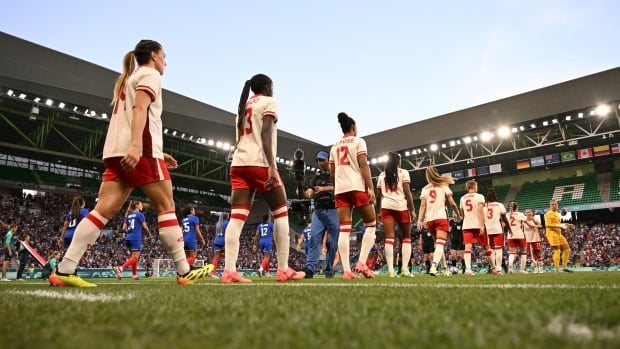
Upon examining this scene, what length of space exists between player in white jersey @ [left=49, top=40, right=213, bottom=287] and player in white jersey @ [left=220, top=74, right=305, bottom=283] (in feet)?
2.60

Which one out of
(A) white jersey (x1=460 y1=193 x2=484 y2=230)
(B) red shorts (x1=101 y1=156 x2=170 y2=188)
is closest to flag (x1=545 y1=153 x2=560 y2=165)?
(A) white jersey (x1=460 y1=193 x2=484 y2=230)

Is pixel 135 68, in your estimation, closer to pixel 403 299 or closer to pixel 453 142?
pixel 403 299

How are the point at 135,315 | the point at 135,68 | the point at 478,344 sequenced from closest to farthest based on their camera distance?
the point at 478,344 < the point at 135,315 < the point at 135,68

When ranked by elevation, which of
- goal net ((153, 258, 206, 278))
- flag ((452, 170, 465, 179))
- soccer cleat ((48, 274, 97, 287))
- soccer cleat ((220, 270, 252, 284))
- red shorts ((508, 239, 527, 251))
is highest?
flag ((452, 170, 465, 179))

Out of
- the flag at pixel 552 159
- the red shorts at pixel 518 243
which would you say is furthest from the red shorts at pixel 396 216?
the flag at pixel 552 159

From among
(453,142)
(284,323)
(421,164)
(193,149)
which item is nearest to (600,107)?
(453,142)

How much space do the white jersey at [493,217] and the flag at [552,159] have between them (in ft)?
70.9

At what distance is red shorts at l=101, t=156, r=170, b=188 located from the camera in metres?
3.40

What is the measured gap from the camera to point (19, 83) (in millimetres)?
17984

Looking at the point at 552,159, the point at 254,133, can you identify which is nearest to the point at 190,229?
the point at 254,133

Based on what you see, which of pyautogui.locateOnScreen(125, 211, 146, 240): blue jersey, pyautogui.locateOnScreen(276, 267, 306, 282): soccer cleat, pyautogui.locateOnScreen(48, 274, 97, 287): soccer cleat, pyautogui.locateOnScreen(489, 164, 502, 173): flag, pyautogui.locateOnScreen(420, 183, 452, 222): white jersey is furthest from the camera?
pyautogui.locateOnScreen(489, 164, 502, 173): flag

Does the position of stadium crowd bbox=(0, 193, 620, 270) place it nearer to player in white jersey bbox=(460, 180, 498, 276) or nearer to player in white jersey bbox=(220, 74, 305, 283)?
player in white jersey bbox=(460, 180, 498, 276)

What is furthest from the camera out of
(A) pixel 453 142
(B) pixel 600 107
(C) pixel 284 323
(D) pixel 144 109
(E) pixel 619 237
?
(A) pixel 453 142

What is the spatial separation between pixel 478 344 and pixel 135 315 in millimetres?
1269
